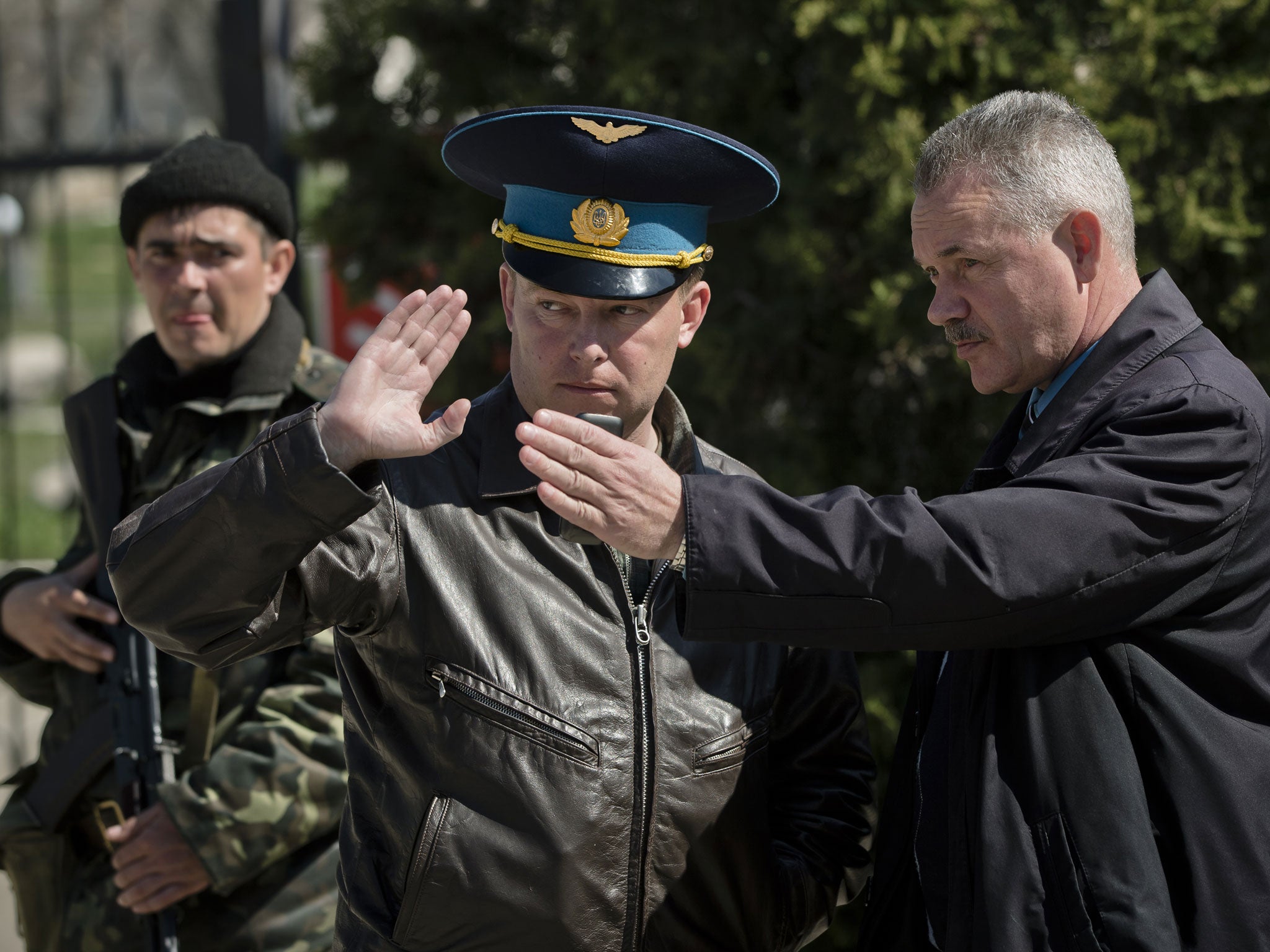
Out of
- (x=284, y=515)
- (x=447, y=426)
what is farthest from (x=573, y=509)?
(x=284, y=515)

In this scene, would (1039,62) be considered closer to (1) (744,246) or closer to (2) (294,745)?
(1) (744,246)

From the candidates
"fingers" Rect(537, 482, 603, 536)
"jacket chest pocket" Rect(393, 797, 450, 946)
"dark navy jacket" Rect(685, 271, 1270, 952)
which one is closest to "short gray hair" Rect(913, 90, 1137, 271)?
"dark navy jacket" Rect(685, 271, 1270, 952)

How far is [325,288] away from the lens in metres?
5.21

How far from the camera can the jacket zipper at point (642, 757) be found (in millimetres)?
1919

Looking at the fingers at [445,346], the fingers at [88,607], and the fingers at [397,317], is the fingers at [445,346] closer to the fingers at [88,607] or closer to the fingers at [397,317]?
the fingers at [397,317]

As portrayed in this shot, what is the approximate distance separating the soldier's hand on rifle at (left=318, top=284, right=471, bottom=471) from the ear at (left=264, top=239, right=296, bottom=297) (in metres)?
1.34

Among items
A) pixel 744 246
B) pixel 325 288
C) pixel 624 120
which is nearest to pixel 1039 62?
pixel 744 246

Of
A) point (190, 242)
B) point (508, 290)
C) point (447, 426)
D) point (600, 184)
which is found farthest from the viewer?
point (190, 242)

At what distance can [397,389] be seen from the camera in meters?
1.72

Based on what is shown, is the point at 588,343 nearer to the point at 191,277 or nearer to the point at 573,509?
the point at 573,509

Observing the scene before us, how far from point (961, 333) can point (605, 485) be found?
69cm

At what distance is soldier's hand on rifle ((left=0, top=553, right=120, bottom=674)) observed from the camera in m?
2.77

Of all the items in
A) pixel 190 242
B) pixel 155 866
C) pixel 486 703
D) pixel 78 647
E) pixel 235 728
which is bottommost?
pixel 155 866

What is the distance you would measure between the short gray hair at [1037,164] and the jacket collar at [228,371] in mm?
1511
